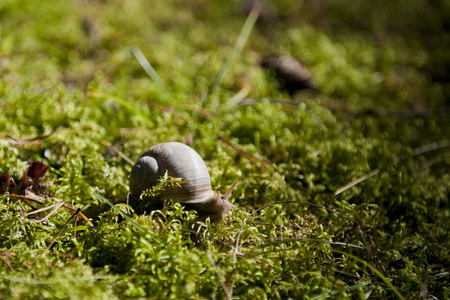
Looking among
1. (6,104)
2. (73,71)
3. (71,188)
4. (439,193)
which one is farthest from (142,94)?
(439,193)

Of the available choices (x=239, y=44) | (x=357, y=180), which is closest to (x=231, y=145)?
(x=357, y=180)

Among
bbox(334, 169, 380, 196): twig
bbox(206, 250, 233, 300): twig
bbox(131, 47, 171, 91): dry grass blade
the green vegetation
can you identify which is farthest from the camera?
bbox(131, 47, 171, 91): dry grass blade

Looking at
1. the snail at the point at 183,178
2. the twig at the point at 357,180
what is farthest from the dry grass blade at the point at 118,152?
the twig at the point at 357,180

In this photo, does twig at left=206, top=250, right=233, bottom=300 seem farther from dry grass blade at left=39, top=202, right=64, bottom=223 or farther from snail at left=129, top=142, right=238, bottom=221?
dry grass blade at left=39, top=202, right=64, bottom=223

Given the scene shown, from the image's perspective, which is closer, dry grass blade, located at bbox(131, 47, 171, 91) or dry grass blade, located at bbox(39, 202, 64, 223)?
dry grass blade, located at bbox(39, 202, 64, 223)

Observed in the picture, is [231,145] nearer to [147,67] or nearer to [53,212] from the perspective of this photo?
[53,212]

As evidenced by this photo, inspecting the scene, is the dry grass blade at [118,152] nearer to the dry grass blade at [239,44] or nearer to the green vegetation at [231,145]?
the green vegetation at [231,145]

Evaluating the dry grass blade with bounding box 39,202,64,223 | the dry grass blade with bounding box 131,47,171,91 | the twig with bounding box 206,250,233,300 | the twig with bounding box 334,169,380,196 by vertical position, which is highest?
the dry grass blade with bounding box 131,47,171,91

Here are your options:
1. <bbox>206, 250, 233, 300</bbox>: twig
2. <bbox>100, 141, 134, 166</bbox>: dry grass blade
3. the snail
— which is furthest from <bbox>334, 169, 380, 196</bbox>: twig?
<bbox>100, 141, 134, 166</bbox>: dry grass blade
